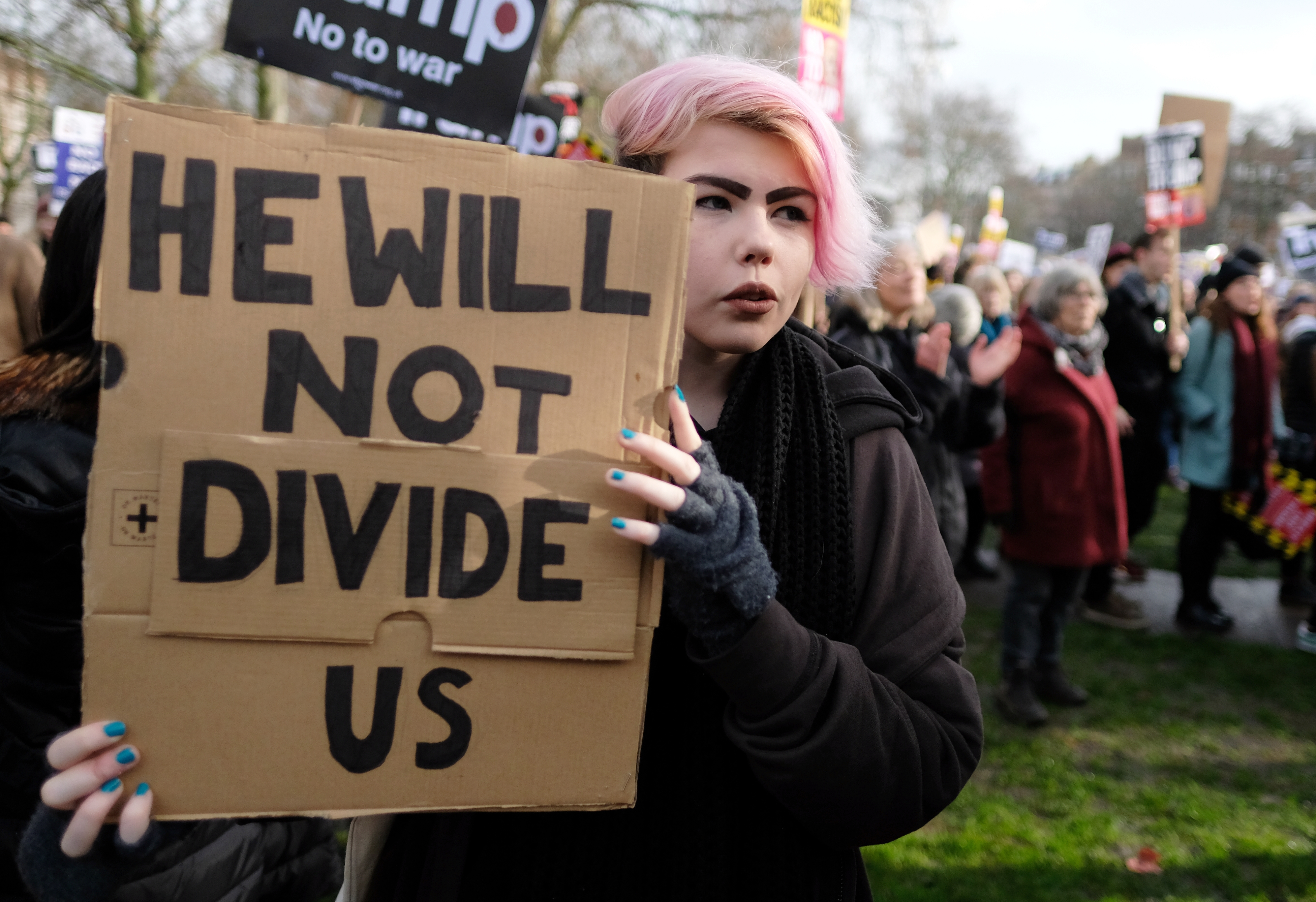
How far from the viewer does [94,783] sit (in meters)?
0.97

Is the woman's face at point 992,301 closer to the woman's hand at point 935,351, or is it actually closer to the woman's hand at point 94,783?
the woman's hand at point 935,351

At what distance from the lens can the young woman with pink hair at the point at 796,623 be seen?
1145mm

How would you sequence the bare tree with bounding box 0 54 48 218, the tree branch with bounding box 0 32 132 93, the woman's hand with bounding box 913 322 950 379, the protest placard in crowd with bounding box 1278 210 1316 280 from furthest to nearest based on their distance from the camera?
the bare tree with bounding box 0 54 48 218, the tree branch with bounding box 0 32 132 93, the protest placard in crowd with bounding box 1278 210 1316 280, the woman's hand with bounding box 913 322 950 379

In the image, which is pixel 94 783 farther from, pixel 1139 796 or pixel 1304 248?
pixel 1304 248

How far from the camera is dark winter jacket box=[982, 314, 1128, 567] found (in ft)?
13.6

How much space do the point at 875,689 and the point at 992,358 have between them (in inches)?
117

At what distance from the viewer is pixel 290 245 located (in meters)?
0.99

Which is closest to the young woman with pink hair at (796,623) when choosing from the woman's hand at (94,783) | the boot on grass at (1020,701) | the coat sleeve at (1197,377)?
the woman's hand at (94,783)

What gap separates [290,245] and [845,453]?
0.72 metres

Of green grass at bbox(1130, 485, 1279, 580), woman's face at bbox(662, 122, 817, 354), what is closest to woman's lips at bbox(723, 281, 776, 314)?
woman's face at bbox(662, 122, 817, 354)

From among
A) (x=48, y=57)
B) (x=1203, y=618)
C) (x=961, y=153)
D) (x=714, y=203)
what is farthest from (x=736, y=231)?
(x=961, y=153)

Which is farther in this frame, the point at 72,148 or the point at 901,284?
the point at 72,148

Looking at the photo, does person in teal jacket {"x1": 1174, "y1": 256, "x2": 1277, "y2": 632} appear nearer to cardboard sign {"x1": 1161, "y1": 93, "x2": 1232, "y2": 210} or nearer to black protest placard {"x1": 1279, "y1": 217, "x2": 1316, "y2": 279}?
cardboard sign {"x1": 1161, "y1": 93, "x2": 1232, "y2": 210}

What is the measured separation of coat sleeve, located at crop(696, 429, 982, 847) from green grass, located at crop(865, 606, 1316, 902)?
213 centimetres
